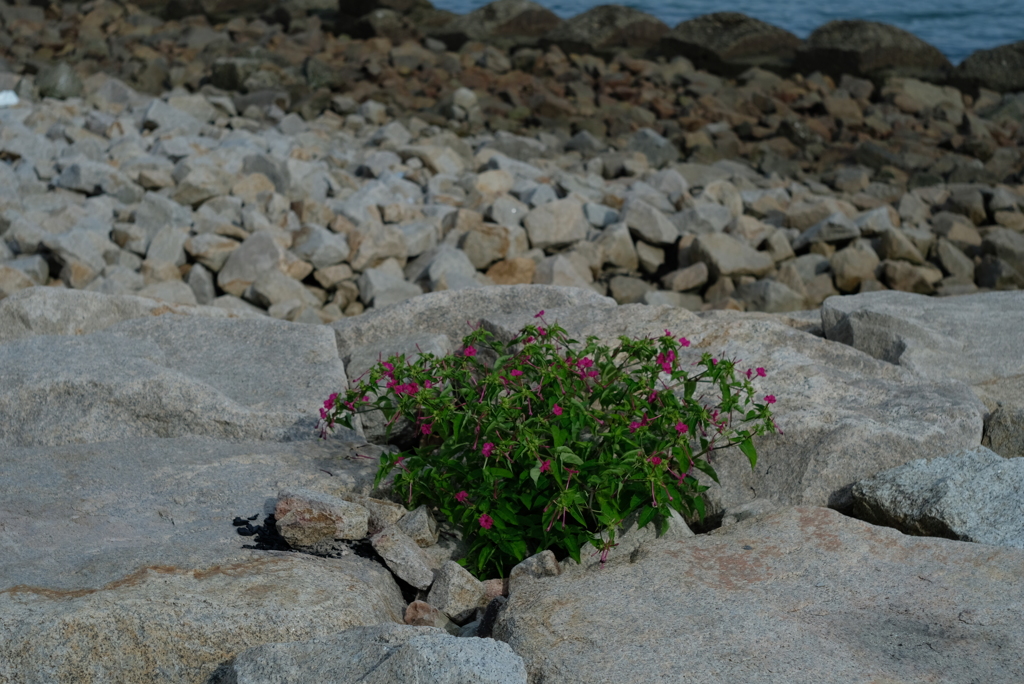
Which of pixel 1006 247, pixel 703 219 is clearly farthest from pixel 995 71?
pixel 703 219

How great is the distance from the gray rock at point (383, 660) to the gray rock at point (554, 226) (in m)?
6.18

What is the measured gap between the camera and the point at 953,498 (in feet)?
9.19

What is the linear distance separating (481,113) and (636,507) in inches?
448

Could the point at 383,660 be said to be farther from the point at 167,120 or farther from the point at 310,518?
the point at 167,120

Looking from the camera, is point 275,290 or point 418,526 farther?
point 275,290

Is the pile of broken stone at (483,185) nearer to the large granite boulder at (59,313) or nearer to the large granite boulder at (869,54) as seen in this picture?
the large granite boulder at (869,54)

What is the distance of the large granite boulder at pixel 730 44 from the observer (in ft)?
62.6

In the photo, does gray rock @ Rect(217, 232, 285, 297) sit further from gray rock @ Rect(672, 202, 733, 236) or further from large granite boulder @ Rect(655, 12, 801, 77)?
large granite boulder @ Rect(655, 12, 801, 77)

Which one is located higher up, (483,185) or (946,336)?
(946,336)

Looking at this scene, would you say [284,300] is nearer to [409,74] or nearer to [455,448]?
[455,448]

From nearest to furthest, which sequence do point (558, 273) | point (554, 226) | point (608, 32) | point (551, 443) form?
1. point (551, 443)
2. point (558, 273)
3. point (554, 226)
4. point (608, 32)

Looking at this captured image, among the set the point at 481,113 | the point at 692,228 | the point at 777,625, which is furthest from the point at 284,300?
the point at 481,113

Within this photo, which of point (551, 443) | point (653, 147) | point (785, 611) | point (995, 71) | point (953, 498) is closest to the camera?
point (785, 611)

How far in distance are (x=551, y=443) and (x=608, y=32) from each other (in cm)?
1846
